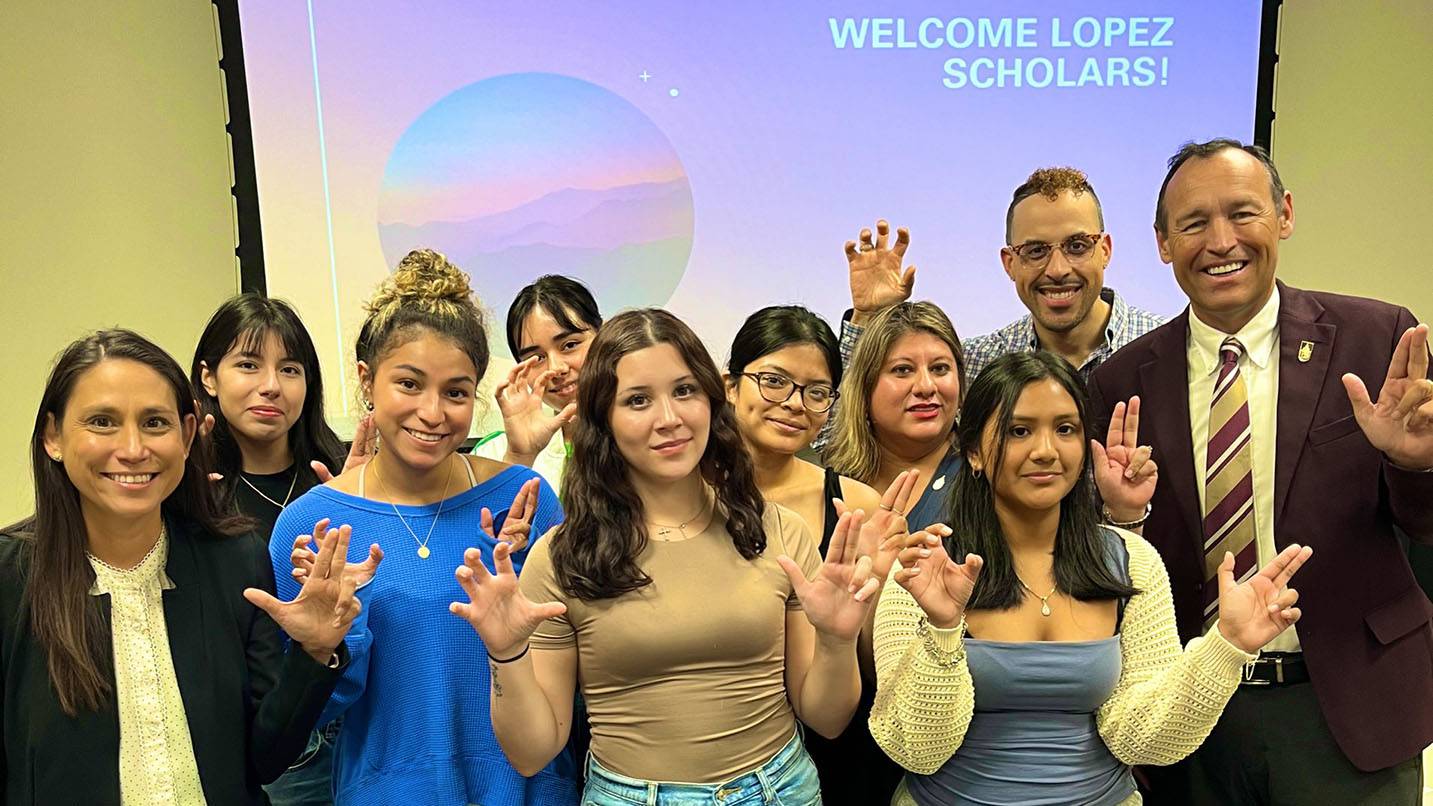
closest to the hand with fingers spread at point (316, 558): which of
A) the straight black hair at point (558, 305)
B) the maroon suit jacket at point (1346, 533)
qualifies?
the straight black hair at point (558, 305)

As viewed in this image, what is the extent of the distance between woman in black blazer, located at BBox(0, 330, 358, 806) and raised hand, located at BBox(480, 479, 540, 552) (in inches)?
12.1

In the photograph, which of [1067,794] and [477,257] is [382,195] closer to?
[477,257]

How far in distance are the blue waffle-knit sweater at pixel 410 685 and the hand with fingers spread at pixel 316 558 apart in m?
0.12

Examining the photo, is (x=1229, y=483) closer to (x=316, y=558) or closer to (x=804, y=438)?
(x=804, y=438)

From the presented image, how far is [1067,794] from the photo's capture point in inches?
72.2

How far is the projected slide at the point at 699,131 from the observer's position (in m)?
3.91

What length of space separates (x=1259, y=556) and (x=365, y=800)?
1.90 metres

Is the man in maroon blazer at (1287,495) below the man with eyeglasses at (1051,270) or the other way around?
below

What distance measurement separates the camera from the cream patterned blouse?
1.59 m

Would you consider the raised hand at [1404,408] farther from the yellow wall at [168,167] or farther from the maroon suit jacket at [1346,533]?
the yellow wall at [168,167]

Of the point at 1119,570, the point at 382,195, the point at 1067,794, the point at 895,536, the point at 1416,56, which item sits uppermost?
the point at 1416,56

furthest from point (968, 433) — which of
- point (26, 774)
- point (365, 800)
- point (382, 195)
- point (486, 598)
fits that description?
point (382, 195)

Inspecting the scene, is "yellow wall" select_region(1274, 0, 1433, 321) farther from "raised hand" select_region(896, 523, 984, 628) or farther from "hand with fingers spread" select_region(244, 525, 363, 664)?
"hand with fingers spread" select_region(244, 525, 363, 664)

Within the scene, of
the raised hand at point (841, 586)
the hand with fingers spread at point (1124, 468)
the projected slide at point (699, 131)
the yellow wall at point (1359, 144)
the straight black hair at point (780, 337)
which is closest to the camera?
the raised hand at point (841, 586)
